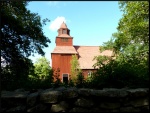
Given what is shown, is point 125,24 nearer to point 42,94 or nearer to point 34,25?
point 34,25

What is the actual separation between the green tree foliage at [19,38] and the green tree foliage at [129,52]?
298 cm

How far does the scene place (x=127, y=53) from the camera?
15.3 m

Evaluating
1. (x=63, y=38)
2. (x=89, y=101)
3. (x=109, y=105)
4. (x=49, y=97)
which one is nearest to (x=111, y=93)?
(x=109, y=105)

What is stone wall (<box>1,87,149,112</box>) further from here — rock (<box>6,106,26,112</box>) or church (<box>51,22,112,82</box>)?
church (<box>51,22,112,82</box>)

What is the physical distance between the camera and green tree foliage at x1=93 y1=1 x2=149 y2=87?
206 inches

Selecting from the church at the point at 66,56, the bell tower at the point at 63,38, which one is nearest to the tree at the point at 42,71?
the church at the point at 66,56

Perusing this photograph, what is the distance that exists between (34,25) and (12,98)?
7.78 metres

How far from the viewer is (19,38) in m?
10.3

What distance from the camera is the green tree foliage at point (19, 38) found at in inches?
381

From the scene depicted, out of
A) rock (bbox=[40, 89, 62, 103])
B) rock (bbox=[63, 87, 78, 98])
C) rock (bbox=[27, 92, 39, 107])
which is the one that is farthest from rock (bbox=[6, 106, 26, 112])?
rock (bbox=[63, 87, 78, 98])

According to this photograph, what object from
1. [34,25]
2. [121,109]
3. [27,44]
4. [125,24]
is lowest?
[121,109]

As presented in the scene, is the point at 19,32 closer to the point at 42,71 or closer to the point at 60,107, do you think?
the point at 42,71

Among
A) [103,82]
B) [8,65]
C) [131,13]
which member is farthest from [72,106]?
[131,13]

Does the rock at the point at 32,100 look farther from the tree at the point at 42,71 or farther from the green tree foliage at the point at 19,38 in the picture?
the green tree foliage at the point at 19,38
